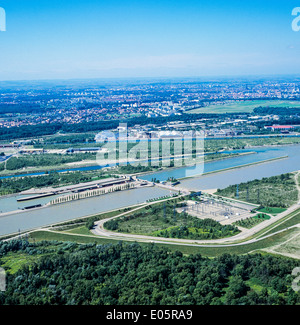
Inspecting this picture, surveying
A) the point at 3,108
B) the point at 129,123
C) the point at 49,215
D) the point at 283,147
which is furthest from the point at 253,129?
the point at 3,108

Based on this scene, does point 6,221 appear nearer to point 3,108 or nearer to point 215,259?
point 215,259

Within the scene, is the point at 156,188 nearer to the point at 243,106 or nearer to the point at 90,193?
the point at 90,193

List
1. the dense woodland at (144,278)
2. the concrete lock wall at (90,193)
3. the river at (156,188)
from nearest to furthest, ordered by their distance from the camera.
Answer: the dense woodland at (144,278) < the river at (156,188) < the concrete lock wall at (90,193)
